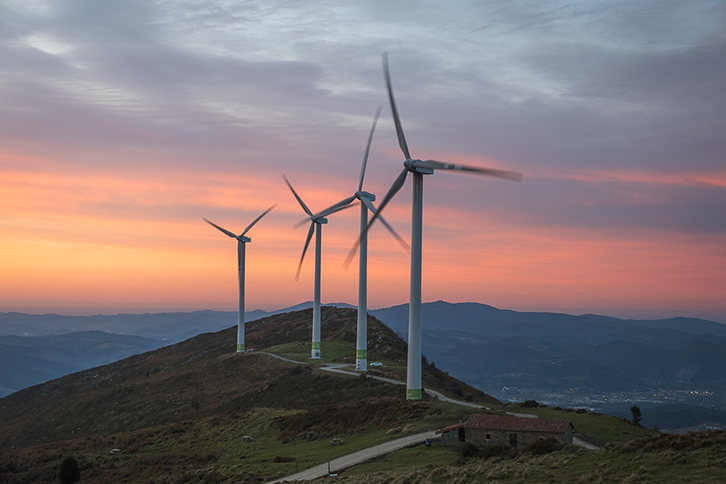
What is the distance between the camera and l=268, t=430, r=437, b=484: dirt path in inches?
2017

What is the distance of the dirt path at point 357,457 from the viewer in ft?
168

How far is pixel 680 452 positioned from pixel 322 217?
280 feet

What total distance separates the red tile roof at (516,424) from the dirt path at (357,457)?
14.0 feet

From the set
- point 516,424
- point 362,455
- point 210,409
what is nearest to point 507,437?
point 516,424

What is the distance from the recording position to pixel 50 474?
72.4 meters

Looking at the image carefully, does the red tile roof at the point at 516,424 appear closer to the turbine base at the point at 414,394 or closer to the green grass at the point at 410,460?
the green grass at the point at 410,460

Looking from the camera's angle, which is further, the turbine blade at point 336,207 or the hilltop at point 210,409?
the turbine blade at point 336,207

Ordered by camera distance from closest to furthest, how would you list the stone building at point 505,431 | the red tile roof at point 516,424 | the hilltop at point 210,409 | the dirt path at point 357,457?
the stone building at point 505,431 < the red tile roof at point 516,424 < the dirt path at point 357,457 < the hilltop at point 210,409

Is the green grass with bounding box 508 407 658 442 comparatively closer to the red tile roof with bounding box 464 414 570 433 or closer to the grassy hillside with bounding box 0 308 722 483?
the grassy hillside with bounding box 0 308 722 483

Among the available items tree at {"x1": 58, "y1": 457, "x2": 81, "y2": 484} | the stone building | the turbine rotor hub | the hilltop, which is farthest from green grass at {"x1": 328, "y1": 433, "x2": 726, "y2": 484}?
the turbine rotor hub

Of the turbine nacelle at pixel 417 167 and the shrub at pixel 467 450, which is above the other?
the turbine nacelle at pixel 417 167

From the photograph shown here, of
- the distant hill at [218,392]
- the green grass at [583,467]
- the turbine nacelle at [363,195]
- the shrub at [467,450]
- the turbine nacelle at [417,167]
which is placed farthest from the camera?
the turbine nacelle at [363,195]

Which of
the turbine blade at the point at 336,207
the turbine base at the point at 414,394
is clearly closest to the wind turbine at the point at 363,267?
the turbine blade at the point at 336,207

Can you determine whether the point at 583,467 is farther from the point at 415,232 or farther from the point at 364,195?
the point at 364,195
